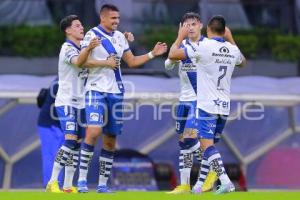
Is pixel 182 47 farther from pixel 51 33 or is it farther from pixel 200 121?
pixel 51 33

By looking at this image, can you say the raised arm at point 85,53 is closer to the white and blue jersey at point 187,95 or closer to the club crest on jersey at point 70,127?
the club crest on jersey at point 70,127

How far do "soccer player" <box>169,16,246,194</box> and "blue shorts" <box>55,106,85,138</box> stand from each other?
157 centimetres

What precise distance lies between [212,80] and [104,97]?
1312mm

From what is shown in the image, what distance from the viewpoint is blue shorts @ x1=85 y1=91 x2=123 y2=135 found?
15094 mm

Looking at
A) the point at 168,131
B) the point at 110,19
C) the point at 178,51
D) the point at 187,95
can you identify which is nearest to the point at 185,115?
the point at 187,95

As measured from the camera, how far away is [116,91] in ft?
50.0

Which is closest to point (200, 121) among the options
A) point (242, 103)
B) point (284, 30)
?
point (242, 103)

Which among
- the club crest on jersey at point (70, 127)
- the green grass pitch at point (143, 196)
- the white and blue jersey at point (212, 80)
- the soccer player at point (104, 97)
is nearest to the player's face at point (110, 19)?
the soccer player at point (104, 97)

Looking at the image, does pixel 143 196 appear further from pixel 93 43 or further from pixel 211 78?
pixel 93 43

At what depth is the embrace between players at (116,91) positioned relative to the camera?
15.0 metres

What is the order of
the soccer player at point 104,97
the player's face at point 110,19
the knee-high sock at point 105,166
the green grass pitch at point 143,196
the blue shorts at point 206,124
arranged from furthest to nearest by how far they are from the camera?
the knee-high sock at point 105,166
the player's face at point 110,19
the soccer player at point 104,97
the blue shorts at point 206,124
the green grass pitch at point 143,196

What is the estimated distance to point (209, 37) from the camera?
15.2m

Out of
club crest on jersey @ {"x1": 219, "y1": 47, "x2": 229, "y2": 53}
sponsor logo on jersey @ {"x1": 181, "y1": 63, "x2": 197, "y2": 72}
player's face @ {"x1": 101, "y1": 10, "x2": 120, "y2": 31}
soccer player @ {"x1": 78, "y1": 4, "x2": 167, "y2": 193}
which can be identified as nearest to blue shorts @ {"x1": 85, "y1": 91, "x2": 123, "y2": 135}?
soccer player @ {"x1": 78, "y1": 4, "x2": 167, "y2": 193}

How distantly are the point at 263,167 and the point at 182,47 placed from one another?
6241mm
